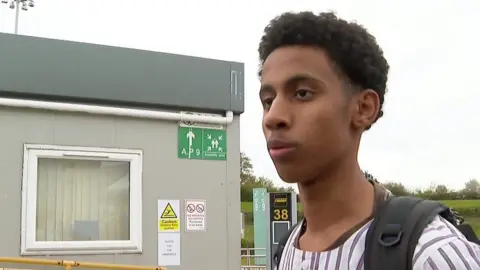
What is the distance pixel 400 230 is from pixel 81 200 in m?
4.97

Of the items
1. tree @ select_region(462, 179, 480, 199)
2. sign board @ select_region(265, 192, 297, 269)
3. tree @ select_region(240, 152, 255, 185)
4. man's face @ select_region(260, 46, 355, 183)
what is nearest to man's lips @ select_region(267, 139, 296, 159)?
man's face @ select_region(260, 46, 355, 183)

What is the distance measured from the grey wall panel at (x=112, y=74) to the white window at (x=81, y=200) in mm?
536

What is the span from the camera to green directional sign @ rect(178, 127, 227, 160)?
6.17 metres

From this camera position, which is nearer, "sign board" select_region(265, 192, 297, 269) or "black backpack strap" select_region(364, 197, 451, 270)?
Result: "black backpack strap" select_region(364, 197, 451, 270)

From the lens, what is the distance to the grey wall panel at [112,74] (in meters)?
5.55

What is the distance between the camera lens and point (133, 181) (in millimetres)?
5938

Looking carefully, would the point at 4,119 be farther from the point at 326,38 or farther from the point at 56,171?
the point at 326,38

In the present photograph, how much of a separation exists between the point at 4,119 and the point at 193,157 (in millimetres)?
1766

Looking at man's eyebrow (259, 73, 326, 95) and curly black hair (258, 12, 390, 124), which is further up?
curly black hair (258, 12, 390, 124)

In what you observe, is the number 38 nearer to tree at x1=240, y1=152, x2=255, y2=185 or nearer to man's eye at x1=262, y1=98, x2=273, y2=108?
man's eye at x1=262, y1=98, x2=273, y2=108

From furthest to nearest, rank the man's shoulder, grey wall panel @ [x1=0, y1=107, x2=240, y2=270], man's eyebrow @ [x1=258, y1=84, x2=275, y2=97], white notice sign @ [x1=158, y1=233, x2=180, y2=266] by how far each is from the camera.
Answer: white notice sign @ [x1=158, y1=233, x2=180, y2=266]
grey wall panel @ [x1=0, y1=107, x2=240, y2=270]
man's eyebrow @ [x1=258, y1=84, x2=275, y2=97]
the man's shoulder

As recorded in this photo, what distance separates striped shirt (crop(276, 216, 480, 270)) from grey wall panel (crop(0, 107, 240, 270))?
4451mm

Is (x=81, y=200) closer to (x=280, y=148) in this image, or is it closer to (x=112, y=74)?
(x=112, y=74)

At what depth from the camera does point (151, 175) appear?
6.02m
